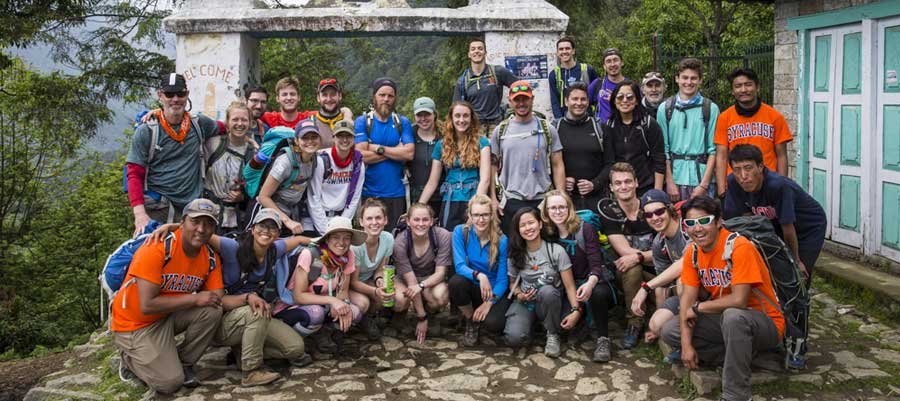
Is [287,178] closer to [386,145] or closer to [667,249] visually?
[386,145]

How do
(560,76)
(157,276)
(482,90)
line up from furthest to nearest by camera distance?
(560,76) < (482,90) < (157,276)

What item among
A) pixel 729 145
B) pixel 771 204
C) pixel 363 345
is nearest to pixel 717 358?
pixel 771 204

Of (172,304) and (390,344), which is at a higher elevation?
(172,304)

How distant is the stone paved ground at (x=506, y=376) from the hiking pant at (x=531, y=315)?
0.47 feet

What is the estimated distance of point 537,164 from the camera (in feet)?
20.5

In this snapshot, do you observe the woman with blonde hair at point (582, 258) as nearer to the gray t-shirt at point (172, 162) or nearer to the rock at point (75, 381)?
the gray t-shirt at point (172, 162)

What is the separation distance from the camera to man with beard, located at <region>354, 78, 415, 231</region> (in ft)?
21.5

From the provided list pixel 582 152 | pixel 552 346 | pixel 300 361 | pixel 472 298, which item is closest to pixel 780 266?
pixel 552 346

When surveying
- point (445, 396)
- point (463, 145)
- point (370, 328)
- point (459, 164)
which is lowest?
point (445, 396)

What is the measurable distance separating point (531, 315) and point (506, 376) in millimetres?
620

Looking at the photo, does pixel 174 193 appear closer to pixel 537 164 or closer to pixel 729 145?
pixel 537 164

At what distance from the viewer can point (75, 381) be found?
19.2ft

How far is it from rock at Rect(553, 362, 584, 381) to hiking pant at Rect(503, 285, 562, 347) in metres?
0.31

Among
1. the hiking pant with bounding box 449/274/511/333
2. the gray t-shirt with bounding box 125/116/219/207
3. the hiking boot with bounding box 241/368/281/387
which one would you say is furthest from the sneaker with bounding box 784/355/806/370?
the gray t-shirt with bounding box 125/116/219/207
